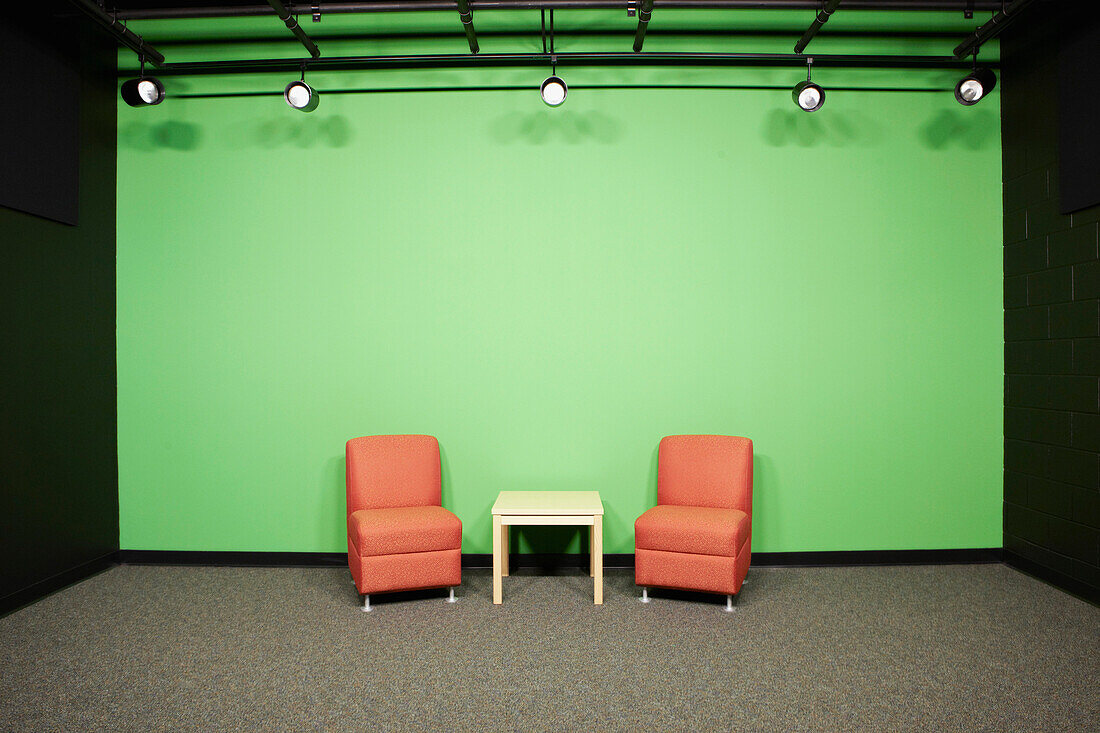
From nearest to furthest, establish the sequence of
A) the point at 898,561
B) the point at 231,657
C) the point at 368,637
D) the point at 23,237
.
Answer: the point at 231,657 → the point at 368,637 → the point at 23,237 → the point at 898,561

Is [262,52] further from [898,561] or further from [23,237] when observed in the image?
[898,561]

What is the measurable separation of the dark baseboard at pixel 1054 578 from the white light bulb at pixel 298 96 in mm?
5663

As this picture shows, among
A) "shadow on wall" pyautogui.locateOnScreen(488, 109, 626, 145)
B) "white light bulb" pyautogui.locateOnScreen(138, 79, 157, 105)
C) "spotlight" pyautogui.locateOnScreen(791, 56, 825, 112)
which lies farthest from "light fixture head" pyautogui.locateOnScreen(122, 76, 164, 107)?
"spotlight" pyautogui.locateOnScreen(791, 56, 825, 112)

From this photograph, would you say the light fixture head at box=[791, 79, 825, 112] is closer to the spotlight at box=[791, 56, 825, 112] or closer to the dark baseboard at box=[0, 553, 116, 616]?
the spotlight at box=[791, 56, 825, 112]

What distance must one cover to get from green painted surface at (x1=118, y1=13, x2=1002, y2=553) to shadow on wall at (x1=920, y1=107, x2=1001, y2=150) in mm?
30

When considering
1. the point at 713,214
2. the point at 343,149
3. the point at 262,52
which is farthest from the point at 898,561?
the point at 262,52

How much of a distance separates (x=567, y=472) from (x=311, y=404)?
190 centimetres

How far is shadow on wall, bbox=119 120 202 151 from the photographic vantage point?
429cm

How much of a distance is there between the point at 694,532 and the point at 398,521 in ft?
5.70

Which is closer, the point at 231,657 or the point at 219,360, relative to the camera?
the point at 231,657

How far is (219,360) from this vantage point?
4.27 m

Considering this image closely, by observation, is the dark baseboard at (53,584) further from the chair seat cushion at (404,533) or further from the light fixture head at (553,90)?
the light fixture head at (553,90)

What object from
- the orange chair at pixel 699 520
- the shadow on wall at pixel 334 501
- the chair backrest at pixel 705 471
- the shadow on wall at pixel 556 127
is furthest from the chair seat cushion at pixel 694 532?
the shadow on wall at pixel 556 127

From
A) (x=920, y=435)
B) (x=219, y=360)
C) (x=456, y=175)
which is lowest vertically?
(x=920, y=435)
